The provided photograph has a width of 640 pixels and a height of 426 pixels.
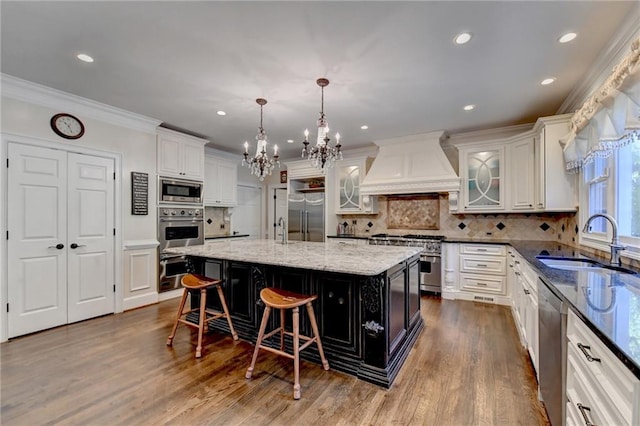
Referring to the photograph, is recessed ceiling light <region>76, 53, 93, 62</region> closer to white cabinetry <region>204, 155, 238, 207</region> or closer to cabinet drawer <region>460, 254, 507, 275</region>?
white cabinetry <region>204, 155, 238, 207</region>

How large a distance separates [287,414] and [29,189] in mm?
3473

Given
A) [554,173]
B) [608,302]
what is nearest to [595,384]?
[608,302]

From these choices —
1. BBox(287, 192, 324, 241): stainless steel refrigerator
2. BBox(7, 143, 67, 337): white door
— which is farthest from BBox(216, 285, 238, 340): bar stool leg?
BBox(287, 192, 324, 241): stainless steel refrigerator

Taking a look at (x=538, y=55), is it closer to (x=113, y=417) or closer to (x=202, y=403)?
(x=202, y=403)

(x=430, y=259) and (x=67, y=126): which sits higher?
(x=67, y=126)

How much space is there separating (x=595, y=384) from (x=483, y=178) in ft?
12.2

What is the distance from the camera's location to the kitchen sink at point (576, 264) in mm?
2013

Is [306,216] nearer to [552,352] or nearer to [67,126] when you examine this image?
[67,126]

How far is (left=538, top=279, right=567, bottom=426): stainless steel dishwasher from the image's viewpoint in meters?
1.42

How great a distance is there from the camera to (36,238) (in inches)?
120

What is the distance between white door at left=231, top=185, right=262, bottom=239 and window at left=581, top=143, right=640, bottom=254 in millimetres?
5844

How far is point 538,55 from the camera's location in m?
2.33

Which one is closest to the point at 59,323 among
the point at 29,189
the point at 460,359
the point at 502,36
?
the point at 29,189

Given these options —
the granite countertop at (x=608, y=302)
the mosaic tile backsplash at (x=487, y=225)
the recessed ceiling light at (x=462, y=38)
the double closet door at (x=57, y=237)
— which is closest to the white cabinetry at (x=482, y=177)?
the mosaic tile backsplash at (x=487, y=225)
